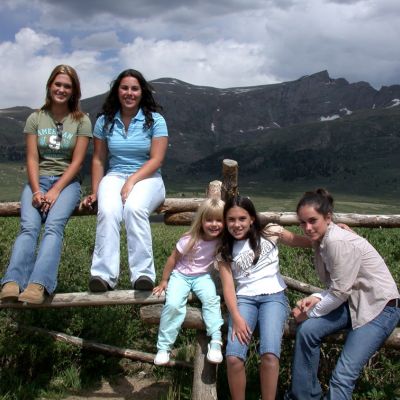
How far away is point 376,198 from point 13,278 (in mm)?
161904

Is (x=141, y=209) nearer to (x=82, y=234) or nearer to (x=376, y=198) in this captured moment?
(x=82, y=234)

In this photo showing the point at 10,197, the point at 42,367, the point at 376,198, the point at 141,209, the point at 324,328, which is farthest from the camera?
the point at 376,198

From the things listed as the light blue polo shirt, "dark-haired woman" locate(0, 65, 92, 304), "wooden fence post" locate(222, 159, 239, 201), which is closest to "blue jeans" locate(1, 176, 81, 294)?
"dark-haired woman" locate(0, 65, 92, 304)

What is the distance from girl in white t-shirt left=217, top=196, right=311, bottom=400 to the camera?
169 inches

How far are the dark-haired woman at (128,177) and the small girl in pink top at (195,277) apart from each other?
10.1 inches

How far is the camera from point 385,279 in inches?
174

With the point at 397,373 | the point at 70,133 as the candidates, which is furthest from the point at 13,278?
the point at 397,373

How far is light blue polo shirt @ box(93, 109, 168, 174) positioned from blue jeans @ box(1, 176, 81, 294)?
0.53 meters

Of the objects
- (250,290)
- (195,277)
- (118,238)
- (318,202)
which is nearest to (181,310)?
(195,277)

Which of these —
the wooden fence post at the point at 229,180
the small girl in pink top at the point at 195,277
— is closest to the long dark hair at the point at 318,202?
the small girl in pink top at the point at 195,277

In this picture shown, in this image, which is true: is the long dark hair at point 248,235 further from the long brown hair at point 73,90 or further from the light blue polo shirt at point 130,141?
the long brown hair at point 73,90

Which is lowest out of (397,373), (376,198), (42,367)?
(376,198)

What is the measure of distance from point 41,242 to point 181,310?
1399mm

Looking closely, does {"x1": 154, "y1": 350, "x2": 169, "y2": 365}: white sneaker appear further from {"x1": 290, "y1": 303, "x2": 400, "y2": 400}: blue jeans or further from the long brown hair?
the long brown hair
